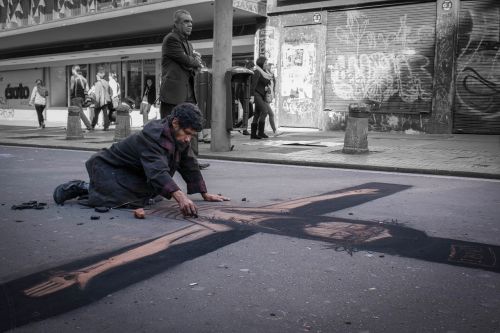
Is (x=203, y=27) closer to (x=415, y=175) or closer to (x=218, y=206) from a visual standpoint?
(x=415, y=175)

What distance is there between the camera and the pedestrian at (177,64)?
7.39m

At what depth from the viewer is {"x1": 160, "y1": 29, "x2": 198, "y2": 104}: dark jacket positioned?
24.3 ft

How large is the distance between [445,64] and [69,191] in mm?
12267

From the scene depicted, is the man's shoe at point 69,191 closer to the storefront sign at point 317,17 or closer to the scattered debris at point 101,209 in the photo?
the scattered debris at point 101,209

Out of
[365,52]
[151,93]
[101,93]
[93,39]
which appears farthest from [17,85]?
[365,52]

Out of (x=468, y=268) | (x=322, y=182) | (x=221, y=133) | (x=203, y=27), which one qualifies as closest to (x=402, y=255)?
(x=468, y=268)

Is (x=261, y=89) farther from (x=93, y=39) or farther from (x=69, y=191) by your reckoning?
(x=93, y=39)

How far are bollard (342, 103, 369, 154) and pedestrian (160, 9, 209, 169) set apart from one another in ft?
11.8

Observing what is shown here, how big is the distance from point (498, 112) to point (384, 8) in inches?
176

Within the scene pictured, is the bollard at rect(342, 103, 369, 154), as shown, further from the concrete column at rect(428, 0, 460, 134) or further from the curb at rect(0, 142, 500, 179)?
the concrete column at rect(428, 0, 460, 134)

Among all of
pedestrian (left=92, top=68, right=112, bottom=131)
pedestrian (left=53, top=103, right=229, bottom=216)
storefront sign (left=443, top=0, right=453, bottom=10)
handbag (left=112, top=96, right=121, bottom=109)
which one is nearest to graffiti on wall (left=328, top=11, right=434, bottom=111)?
storefront sign (left=443, top=0, right=453, bottom=10)

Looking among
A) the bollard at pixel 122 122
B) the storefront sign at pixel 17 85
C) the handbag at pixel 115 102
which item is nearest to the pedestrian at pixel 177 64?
the bollard at pixel 122 122

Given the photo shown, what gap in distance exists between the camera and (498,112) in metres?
14.2

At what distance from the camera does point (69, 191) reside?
5.26m
